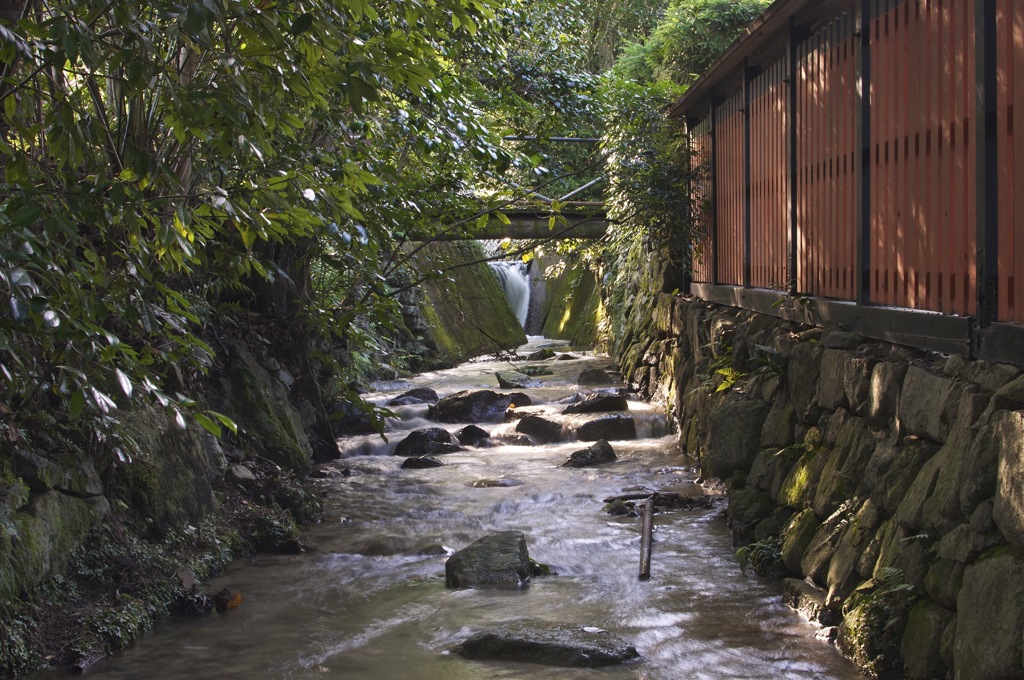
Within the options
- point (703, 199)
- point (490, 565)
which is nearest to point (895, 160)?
point (490, 565)

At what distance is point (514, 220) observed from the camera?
51.3 feet

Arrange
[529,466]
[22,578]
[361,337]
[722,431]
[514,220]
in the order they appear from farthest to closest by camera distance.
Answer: [514,220], [529,466], [361,337], [722,431], [22,578]

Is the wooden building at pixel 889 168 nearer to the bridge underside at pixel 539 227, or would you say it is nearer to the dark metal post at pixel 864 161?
the dark metal post at pixel 864 161

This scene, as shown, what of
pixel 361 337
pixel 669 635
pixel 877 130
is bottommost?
pixel 669 635

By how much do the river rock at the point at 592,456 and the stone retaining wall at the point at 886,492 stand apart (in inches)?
96.7

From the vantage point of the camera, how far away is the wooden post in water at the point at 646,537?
20.9 ft

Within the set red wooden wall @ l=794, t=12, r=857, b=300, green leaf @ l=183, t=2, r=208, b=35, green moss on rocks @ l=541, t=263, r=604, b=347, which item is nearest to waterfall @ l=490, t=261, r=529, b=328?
green moss on rocks @ l=541, t=263, r=604, b=347

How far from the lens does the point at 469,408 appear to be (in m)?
13.5

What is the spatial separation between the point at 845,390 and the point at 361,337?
4482 millimetres

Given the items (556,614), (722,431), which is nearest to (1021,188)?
(556,614)

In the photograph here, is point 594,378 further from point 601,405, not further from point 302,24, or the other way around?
point 302,24

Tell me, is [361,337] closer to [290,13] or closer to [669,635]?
[669,635]

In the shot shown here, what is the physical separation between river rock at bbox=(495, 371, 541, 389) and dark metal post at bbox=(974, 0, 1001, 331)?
11.8 m

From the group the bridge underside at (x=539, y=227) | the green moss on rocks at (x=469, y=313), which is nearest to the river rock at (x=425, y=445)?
the bridge underside at (x=539, y=227)
